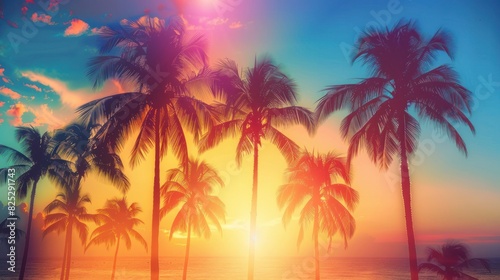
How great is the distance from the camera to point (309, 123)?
2027 centimetres

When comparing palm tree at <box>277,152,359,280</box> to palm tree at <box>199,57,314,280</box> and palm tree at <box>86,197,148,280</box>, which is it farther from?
palm tree at <box>86,197,148,280</box>

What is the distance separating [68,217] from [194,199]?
11270 mm

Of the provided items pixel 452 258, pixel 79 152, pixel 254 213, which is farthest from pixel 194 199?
pixel 452 258

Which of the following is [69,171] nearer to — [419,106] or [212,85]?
[212,85]

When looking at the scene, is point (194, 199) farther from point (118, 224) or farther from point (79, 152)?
point (118, 224)

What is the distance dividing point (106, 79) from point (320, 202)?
59.4 ft

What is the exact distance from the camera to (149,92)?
669 inches

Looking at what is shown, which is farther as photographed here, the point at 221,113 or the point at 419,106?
the point at 221,113

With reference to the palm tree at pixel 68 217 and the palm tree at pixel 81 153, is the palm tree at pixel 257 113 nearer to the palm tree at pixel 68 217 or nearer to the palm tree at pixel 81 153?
the palm tree at pixel 81 153

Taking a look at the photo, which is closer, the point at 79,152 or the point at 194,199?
the point at 79,152

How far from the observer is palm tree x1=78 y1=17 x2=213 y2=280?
16.4 metres

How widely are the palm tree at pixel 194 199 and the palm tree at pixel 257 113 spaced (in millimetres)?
12971

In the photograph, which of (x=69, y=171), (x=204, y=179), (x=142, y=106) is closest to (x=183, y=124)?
(x=142, y=106)

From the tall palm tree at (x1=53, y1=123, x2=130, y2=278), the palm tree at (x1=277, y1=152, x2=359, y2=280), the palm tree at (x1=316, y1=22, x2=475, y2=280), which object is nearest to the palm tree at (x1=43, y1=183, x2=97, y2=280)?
the tall palm tree at (x1=53, y1=123, x2=130, y2=278)
